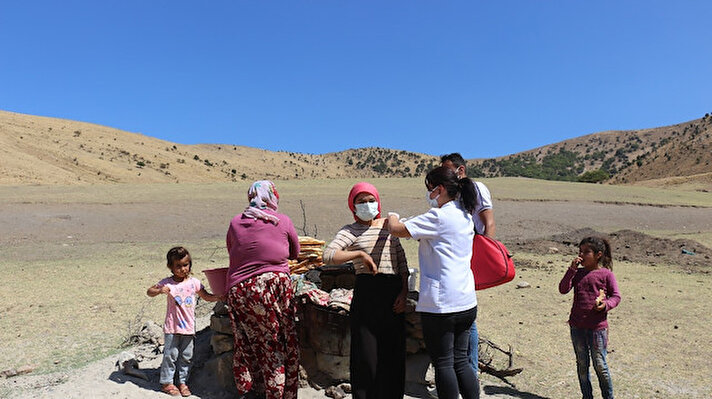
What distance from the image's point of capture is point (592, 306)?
149 inches

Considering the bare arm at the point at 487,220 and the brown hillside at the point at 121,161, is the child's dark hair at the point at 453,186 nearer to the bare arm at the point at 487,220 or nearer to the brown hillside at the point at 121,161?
the bare arm at the point at 487,220

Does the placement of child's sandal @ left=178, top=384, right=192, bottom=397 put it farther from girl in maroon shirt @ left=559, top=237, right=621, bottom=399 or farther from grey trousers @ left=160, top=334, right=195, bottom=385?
girl in maroon shirt @ left=559, top=237, right=621, bottom=399

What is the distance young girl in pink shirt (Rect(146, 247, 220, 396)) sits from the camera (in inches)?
164

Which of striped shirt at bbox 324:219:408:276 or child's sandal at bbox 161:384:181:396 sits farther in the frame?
child's sandal at bbox 161:384:181:396

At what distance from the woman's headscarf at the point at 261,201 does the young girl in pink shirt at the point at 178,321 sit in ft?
2.94

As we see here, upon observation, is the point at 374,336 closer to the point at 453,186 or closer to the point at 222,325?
the point at 453,186

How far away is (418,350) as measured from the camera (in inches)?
175

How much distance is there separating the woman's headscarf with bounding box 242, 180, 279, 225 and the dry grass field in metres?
2.66

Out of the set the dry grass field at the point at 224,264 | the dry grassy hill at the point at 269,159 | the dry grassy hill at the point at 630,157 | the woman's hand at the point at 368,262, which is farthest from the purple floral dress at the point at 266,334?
the dry grassy hill at the point at 630,157

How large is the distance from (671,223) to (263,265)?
72.6 ft

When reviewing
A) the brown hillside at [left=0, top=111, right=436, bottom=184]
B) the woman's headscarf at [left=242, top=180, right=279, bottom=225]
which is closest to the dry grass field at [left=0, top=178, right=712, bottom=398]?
the woman's headscarf at [left=242, top=180, right=279, bottom=225]

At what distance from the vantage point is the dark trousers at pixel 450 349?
3.05 m

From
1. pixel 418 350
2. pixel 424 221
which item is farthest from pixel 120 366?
pixel 424 221

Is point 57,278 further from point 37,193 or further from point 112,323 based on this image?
point 37,193
